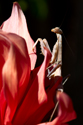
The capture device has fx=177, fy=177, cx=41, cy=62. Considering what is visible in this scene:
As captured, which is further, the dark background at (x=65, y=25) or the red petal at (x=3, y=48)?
the dark background at (x=65, y=25)

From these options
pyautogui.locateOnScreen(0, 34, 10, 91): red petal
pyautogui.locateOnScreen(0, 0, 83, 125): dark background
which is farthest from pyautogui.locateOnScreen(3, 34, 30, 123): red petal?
pyautogui.locateOnScreen(0, 0, 83, 125): dark background

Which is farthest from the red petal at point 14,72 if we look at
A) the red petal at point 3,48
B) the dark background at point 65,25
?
the dark background at point 65,25

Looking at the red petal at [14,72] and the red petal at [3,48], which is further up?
the red petal at [3,48]

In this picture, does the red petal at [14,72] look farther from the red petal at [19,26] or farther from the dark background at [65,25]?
the dark background at [65,25]

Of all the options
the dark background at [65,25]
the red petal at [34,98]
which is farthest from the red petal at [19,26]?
the dark background at [65,25]

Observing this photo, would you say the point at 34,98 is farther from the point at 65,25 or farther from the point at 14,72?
the point at 65,25

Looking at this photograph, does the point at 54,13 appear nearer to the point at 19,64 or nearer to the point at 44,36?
the point at 44,36

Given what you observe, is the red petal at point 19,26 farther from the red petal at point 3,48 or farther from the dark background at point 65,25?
the dark background at point 65,25

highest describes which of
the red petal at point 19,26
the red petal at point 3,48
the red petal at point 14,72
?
the red petal at point 19,26

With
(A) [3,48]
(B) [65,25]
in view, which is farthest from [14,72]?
(B) [65,25]
